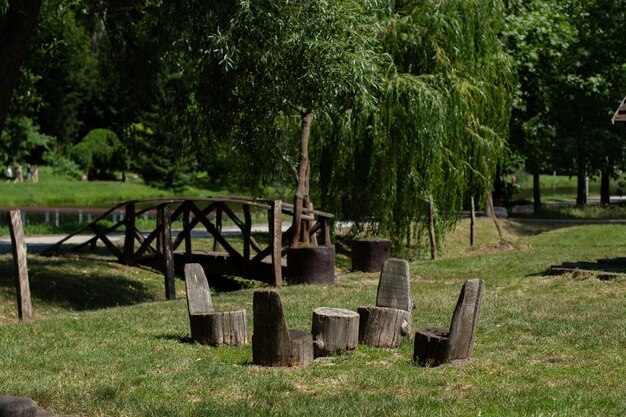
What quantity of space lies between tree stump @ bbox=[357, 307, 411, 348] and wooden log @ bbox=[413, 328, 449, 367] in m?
0.82

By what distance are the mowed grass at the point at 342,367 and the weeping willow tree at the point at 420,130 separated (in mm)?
8252

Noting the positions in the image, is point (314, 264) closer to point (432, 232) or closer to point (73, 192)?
point (432, 232)

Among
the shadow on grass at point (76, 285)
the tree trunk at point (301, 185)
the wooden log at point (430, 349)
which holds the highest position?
the tree trunk at point (301, 185)

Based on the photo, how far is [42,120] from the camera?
7750 centimetres

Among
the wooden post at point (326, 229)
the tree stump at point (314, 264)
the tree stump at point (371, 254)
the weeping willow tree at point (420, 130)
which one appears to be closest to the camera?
the tree stump at point (314, 264)

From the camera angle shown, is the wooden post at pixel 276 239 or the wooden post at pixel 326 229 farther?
the wooden post at pixel 326 229

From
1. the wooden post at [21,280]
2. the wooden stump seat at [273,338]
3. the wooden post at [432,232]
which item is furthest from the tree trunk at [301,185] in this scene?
the wooden stump seat at [273,338]

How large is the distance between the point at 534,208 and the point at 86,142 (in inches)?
1434

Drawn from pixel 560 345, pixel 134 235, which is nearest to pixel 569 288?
pixel 560 345

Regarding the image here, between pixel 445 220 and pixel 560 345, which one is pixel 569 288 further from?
pixel 445 220

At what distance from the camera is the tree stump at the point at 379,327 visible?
464 inches

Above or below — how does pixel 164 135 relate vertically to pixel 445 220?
above

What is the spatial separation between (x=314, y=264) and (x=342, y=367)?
10.5 m

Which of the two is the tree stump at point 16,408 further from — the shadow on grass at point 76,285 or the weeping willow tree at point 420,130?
the weeping willow tree at point 420,130
